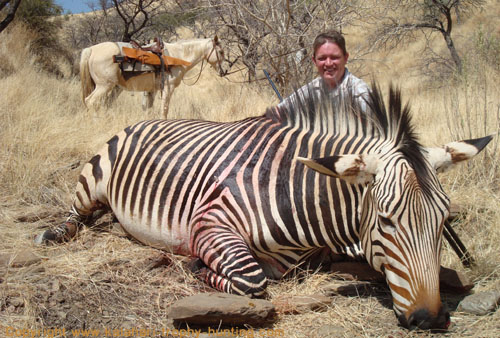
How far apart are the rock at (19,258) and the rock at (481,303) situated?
9.30 ft

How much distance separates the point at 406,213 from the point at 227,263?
3.67ft

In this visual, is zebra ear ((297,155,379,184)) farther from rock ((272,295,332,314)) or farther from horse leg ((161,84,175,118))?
horse leg ((161,84,175,118))

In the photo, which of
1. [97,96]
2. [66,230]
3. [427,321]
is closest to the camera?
[427,321]

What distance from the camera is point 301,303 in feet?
8.54

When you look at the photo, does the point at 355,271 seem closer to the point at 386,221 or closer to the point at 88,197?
the point at 386,221

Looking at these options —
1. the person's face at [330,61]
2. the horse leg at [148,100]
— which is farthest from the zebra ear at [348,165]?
the horse leg at [148,100]

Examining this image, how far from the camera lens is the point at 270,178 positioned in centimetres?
280

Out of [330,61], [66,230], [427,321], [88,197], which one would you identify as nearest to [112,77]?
[88,197]

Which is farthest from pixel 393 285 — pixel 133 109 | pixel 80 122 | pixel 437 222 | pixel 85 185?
pixel 133 109

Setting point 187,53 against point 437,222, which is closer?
point 437,222

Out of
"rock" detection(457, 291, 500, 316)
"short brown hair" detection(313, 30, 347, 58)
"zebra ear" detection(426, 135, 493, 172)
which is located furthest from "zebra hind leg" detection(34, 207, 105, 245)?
"rock" detection(457, 291, 500, 316)

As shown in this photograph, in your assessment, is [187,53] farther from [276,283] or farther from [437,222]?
[437,222]

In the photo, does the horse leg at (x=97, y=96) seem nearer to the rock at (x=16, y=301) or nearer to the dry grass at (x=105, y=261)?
the dry grass at (x=105, y=261)

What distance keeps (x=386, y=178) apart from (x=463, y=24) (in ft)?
65.1
